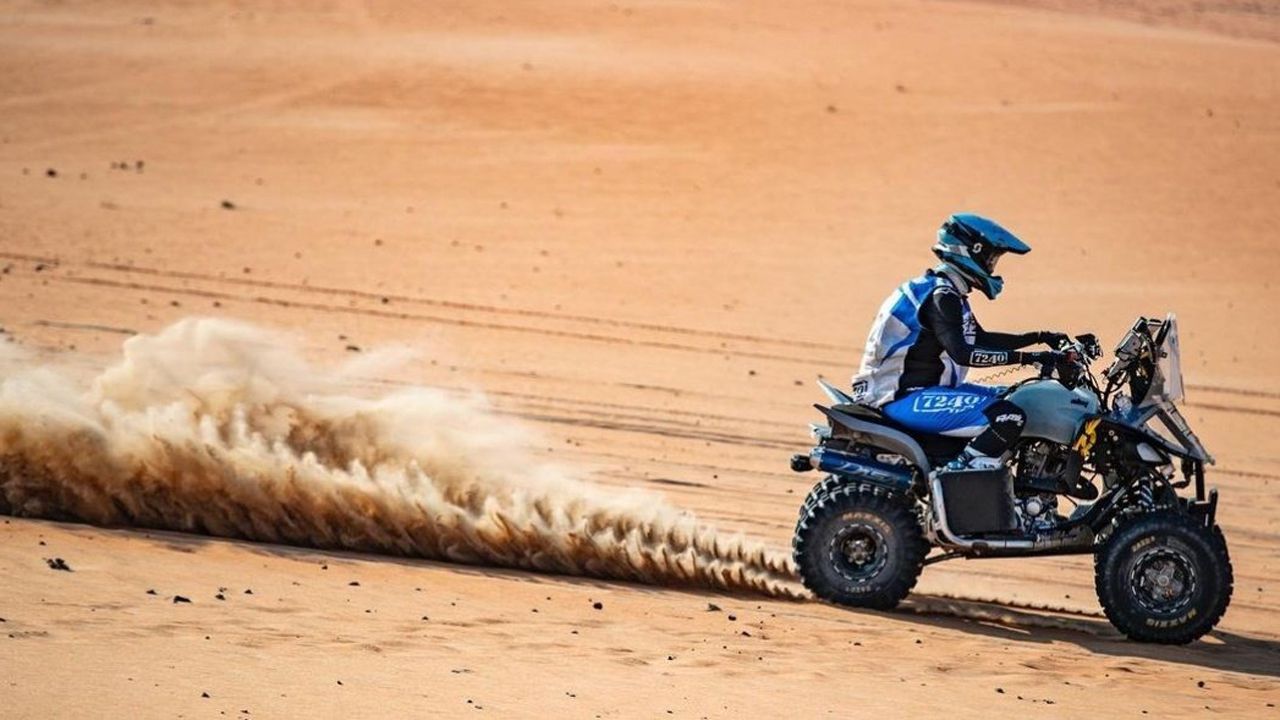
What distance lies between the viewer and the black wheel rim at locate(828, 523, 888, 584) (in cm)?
870

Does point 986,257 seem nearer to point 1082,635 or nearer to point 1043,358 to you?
point 1043,358

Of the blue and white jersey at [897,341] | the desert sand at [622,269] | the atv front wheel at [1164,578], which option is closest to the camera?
the desert sand at [622,269]

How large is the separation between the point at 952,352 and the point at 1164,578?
1.41m

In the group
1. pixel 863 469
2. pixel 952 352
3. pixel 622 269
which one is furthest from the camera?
pixel 622 269

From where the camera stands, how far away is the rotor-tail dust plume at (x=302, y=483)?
29.6 ft

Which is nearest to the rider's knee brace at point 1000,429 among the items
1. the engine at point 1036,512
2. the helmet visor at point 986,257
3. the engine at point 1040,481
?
the engine at point 1040,481

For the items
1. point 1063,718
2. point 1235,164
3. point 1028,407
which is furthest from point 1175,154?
point 1063,718

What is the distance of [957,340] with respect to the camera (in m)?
8.42

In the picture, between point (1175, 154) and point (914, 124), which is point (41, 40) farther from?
point (1175, 154)

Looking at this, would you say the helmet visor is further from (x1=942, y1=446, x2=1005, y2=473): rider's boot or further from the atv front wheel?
the atv front wheel

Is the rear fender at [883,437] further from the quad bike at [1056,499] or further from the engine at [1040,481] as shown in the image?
the engine at [1040,481]

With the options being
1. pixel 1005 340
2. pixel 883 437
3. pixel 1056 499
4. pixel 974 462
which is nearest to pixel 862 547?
pixel 883 437

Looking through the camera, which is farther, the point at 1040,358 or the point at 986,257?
the point at 986,257

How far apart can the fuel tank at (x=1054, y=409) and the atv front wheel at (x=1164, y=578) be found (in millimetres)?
515
